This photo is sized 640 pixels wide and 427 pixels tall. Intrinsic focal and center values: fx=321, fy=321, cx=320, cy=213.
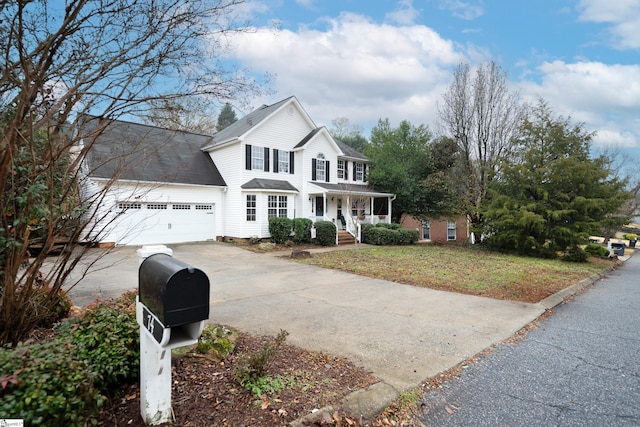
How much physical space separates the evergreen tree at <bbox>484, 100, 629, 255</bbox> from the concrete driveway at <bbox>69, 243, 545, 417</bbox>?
33.5ft

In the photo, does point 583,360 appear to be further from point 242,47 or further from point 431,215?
point 431,215


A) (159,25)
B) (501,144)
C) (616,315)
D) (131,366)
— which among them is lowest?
(616,315)

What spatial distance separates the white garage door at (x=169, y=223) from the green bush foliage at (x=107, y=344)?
12.8m

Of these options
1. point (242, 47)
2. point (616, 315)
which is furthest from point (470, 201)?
point (242, 47)

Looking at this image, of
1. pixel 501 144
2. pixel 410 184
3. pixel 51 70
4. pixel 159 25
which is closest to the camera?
pixel 51 70

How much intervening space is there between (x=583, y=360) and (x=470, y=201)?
16442mm

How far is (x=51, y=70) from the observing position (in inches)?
118

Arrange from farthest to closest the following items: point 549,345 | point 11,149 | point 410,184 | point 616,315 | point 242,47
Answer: point 410,184, point 616,315, point 549,345, point 242,47, point 11,149

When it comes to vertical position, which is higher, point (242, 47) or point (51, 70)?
point (242, 47)

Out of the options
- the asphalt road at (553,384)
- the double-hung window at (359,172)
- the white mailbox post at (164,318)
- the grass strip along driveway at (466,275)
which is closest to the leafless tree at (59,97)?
the white mailbox post at (164,318)

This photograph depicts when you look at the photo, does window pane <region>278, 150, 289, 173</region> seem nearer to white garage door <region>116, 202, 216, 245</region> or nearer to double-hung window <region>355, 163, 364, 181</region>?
white garage door <region>116, 202, 216, 245</region>

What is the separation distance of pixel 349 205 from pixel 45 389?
19800 millimetres

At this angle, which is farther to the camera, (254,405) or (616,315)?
(616,315)

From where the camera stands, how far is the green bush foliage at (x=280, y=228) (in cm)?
1705
